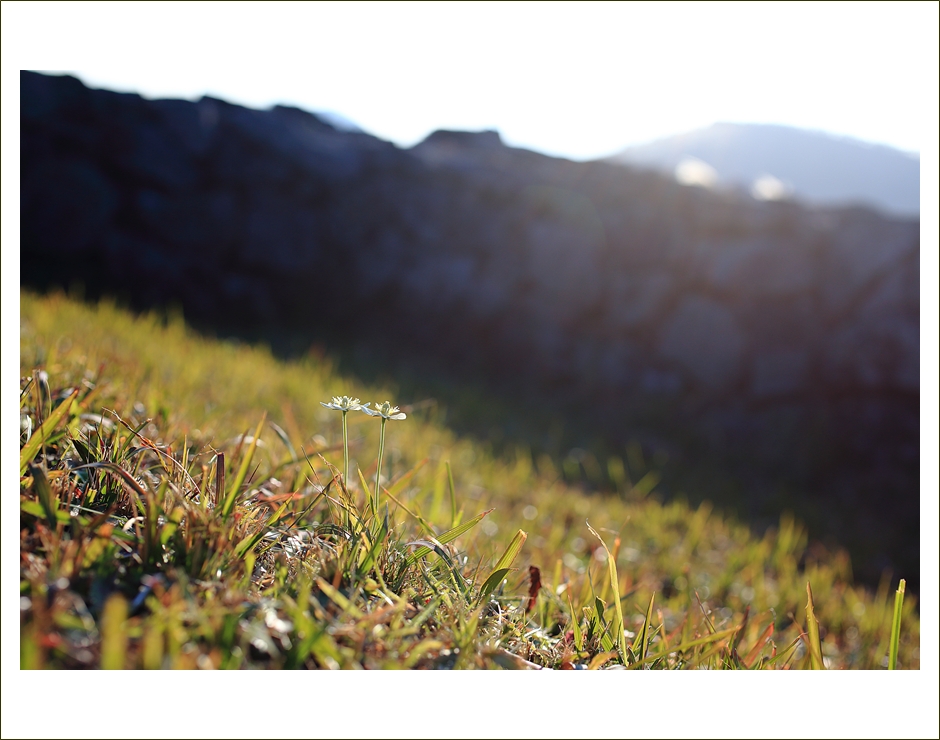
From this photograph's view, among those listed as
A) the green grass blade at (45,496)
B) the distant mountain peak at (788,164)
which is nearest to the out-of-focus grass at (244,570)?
the green grass blade at (45,496)

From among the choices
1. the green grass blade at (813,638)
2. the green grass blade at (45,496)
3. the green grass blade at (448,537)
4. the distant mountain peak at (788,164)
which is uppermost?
the distant mountain peak at (788,164)

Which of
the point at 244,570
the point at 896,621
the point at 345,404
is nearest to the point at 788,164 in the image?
the point at 896,621

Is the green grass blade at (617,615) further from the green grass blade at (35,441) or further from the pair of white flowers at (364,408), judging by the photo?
the green grass blade at (35,441)

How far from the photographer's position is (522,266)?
378 centimetres

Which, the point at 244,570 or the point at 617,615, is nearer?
the point at 244,570

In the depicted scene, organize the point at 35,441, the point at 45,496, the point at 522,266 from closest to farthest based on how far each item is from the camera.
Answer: the point at 45,496, the point at 35,441, the point at 522,266

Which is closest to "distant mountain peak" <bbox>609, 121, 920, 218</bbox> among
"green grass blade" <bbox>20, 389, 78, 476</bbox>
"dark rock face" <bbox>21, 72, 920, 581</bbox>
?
"dark rock face" <bbox>21, 72, 920, 581</bbox>

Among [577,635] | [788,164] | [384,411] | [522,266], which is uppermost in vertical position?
[788,164]

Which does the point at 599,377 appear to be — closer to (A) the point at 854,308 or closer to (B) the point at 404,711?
(A) the point at 854,308

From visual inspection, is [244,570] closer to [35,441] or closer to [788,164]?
[35,441]

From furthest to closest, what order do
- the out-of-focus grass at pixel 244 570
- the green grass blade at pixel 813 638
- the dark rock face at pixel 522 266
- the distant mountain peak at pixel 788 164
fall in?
the dark rock face at pixel 522 266 → the distant mountain peak at pixel 788 164 → the green grass blade at pixel 813 638 → the out-of-focus grass at pixel 244 570

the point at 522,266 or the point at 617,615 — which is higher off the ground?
the point at 522,266

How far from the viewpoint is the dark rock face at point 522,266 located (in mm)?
3305

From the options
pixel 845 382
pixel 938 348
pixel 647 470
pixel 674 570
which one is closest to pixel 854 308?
pixel 845 382
